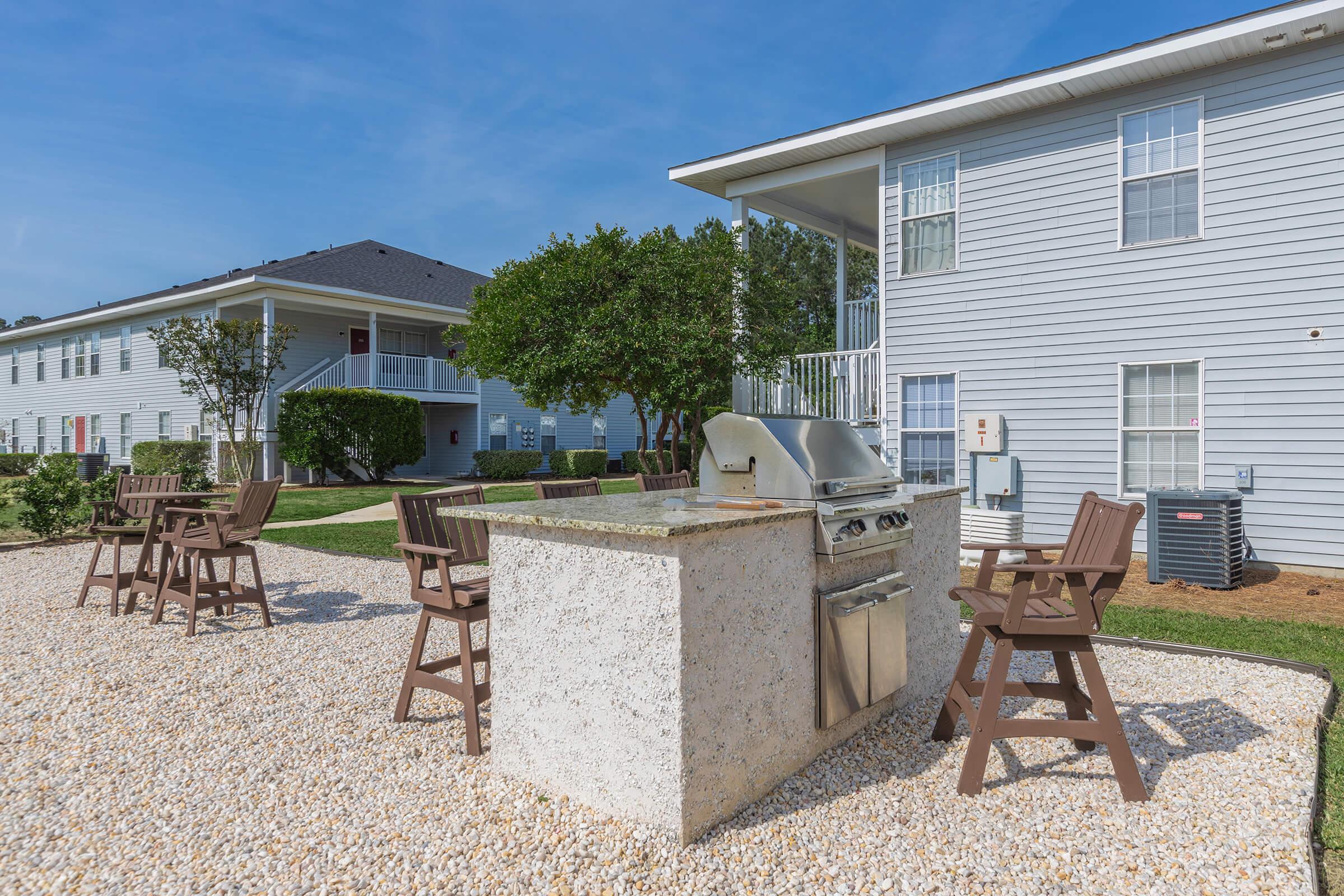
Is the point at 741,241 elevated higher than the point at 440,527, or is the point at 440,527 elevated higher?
the point at 741,241

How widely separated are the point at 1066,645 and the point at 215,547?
5548mm

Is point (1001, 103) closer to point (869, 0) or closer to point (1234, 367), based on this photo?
point (869, 0)

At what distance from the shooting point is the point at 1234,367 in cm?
802

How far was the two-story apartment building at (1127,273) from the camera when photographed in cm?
768

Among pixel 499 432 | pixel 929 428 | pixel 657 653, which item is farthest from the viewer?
pixel 499 432

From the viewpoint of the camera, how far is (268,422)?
19844mm

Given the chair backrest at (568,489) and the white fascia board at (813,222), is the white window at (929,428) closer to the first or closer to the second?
the white fascia board at (813,222)

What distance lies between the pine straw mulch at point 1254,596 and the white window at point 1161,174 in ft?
11.9

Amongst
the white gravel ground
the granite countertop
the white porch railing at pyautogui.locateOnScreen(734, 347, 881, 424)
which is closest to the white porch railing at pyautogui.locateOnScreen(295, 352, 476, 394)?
the white porch railing at pyautogui.locateOnScreen(734, 347, 881, 424)

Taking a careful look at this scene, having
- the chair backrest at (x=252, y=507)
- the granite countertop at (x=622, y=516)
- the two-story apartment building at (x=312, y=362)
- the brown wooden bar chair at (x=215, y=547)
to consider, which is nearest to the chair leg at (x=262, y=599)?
the brown wooden bar chair at (x=215, y=547)

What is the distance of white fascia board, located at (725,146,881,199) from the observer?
33.7 feet

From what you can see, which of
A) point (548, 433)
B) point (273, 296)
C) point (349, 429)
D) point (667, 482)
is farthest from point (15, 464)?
point (667, 482)

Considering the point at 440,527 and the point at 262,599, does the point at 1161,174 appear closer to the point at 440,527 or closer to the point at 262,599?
the point at 440,527

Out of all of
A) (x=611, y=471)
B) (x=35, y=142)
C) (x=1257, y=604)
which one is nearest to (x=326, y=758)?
(x=1257, y=604)
